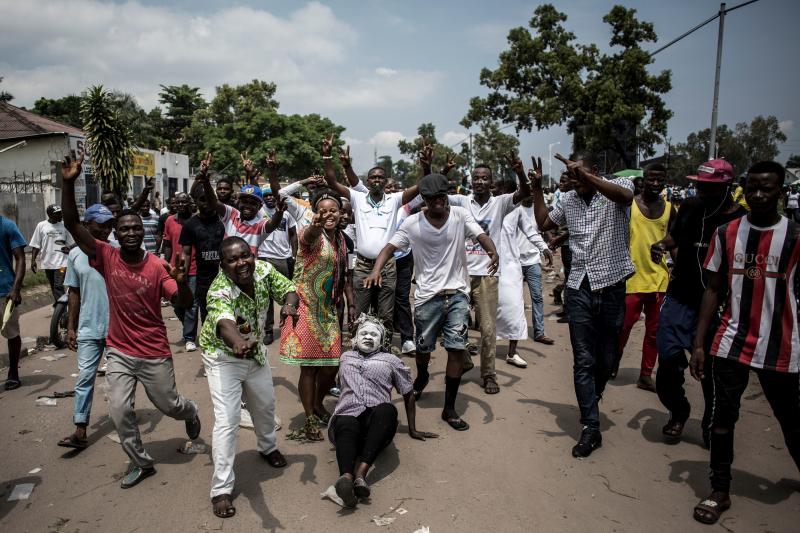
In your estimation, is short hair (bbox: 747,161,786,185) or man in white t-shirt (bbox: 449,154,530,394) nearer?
short hair (bbox: 747,161,786,185)

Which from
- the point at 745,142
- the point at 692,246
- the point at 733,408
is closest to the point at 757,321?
the point at 733,408

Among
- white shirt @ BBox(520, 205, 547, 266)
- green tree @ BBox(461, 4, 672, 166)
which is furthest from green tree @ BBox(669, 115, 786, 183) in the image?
white shirt @ BBox(520, 205, 547, 266)

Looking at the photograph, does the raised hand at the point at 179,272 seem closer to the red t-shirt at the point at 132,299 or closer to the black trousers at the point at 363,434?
the red t-shirt at the point at 132,299

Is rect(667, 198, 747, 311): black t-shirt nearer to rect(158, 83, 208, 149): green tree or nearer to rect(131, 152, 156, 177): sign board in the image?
rect(131, 152, 156, 177): sign board

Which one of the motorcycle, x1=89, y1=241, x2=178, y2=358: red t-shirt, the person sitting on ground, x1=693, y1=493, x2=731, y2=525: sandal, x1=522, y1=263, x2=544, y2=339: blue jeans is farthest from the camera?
x1=522, y1=263, x2=544, y2=339: blue jeans

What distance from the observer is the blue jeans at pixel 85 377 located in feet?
14.5

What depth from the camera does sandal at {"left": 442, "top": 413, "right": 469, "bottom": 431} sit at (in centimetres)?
471

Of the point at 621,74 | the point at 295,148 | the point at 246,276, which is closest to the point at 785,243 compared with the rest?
the point at 246,276

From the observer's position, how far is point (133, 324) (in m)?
3.94

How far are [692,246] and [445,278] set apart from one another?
198 centimetres

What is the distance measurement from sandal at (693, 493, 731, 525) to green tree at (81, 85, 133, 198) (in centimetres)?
2057

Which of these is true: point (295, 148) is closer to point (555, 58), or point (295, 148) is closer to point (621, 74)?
point (555, 58)

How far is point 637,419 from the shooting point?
494cm

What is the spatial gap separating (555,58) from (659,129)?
19.6 ft
